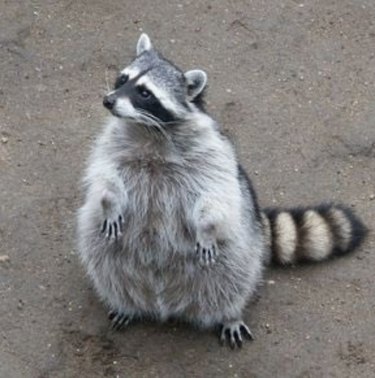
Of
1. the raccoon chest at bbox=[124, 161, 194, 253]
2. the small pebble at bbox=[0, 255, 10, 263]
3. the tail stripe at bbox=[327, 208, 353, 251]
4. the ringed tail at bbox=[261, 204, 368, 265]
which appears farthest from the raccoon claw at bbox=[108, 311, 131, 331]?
the tail stripe at bbox=[327, 208, 353, 251]

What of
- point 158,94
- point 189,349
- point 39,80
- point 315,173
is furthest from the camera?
point 39,80

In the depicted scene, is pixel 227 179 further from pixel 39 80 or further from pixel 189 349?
pixel 39 80

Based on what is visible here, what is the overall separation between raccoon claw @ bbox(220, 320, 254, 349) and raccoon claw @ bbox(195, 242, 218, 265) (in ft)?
1.27

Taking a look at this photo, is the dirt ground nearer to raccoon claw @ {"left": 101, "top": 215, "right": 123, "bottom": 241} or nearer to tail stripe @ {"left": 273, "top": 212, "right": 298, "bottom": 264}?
tail stripe @ {"left": 273, "top": 212, "right": 298, "bottom": 264}

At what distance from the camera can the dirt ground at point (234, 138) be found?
4.74 metres

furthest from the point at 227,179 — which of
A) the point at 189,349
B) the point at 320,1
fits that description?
the point at 320,1

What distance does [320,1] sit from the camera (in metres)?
6.39

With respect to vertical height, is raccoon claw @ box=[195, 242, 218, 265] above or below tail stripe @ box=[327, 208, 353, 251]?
above

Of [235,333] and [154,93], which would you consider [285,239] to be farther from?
[154,93]

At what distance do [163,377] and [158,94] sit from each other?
1159mm

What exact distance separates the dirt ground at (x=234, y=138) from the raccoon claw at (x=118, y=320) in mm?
42

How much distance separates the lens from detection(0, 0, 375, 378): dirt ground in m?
4.74

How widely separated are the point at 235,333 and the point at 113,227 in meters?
0.73

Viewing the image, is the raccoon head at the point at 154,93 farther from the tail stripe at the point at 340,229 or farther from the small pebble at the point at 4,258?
the small pebble at the point at 4,258
